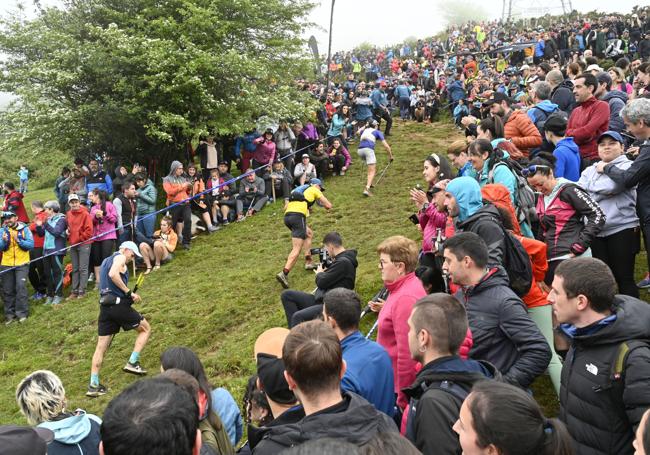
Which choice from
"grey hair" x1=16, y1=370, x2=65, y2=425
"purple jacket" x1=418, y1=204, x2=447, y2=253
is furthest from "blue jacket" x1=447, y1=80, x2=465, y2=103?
"grey hair" x1=16, y1=370, x2=65, y2=425

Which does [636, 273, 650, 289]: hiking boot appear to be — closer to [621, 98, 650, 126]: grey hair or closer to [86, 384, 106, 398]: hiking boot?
[621, 98, 650, 126]: grey hair

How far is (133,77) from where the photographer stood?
14438 mm

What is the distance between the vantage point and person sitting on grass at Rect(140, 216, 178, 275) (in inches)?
488

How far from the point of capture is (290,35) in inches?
695

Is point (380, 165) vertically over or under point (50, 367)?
over

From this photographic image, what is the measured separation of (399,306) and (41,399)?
261 centimetres

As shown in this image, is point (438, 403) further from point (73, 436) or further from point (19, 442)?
point (73, 436)

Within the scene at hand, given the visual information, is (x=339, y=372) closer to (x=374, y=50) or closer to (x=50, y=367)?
(x=50, y=367)

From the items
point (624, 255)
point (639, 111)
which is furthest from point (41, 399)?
point (639, 111)

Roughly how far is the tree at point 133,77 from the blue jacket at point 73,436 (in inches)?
427

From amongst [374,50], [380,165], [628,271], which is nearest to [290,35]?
[380,165]

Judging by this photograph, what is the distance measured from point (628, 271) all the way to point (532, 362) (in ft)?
8.35

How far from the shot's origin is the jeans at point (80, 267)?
462 inches

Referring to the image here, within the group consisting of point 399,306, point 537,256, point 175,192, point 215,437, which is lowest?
point 175,192
